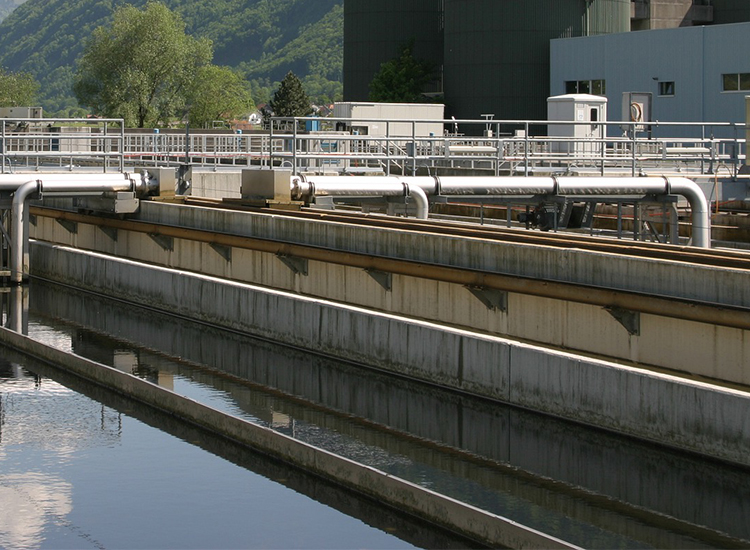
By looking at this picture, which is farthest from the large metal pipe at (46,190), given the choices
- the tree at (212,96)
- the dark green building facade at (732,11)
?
the tree at (212,96)

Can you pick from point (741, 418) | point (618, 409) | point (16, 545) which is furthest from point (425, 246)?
point (16, 545)

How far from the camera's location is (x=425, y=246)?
15.9 meters

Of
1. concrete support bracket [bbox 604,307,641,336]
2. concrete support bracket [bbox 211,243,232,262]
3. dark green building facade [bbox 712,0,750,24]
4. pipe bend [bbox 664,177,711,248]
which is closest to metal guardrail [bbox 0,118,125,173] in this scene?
concrete support bracket [bbox 211,243,232,262]

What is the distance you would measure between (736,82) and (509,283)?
44954mm

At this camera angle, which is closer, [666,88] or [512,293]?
[512,293]

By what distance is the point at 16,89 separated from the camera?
156 metres

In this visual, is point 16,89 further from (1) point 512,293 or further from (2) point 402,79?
(1) point 512,293

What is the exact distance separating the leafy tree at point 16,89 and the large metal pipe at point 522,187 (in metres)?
137

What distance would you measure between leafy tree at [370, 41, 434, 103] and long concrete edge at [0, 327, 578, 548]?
65.9 meters

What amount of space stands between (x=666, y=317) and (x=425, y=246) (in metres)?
4.05

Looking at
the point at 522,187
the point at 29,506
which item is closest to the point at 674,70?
the point at 522,187

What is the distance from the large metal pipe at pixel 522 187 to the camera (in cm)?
2225

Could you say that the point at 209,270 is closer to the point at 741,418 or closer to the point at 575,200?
the point at 575,200

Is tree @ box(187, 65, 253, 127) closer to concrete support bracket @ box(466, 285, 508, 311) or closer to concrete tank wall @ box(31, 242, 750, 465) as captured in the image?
concrete tank wall @ box(31, 242, 750, 465)
